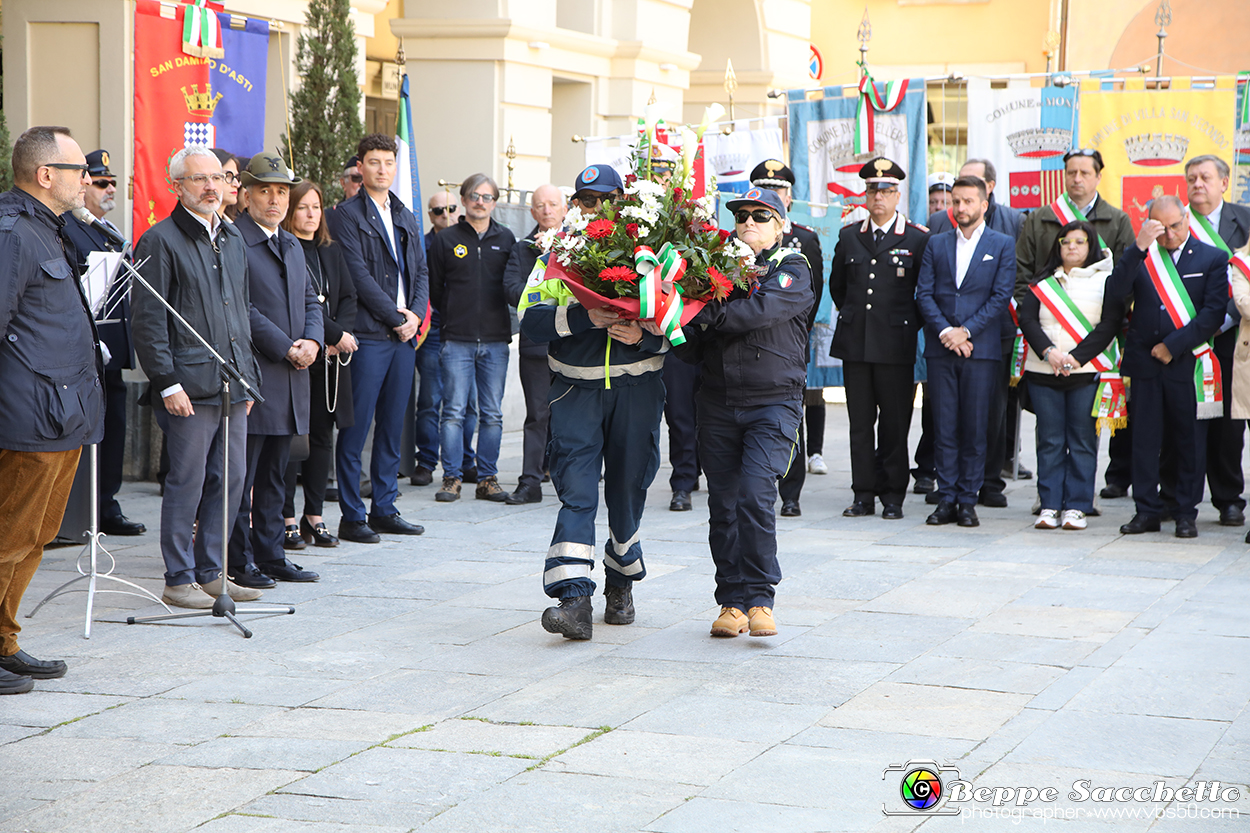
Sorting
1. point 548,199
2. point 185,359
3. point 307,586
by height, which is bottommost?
point 307,586

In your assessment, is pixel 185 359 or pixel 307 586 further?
pixel 307 586

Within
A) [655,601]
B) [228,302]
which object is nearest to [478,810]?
[655,601]

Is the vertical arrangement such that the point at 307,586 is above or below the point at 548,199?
below

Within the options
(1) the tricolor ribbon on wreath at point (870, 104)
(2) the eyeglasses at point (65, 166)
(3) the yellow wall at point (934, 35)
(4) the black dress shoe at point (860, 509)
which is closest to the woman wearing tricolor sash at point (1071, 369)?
(4) the black dress shoe at point (860, 509)

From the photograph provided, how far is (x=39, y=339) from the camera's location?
511cm

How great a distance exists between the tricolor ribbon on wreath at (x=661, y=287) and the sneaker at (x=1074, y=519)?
13.5 feet

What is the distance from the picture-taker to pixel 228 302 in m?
6.31

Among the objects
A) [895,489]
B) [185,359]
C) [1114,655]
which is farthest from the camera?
[895,489]

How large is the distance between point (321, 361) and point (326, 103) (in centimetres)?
345

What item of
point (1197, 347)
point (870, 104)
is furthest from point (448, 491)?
point (870, 104)

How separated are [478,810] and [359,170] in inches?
214

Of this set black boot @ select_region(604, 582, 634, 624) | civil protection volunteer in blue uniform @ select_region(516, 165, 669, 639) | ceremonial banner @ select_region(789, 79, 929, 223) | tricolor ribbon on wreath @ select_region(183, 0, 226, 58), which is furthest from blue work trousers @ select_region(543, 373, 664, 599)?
ceremonial banner @ select_region(789, 79, 929, 223)

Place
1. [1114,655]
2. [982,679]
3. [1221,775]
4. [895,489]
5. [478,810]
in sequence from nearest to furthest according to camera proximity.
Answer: [478,810] < [1221,775] < [982,679] < [1114,655] < [895,489]

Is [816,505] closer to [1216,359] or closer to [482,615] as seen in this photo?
[1216,359]
